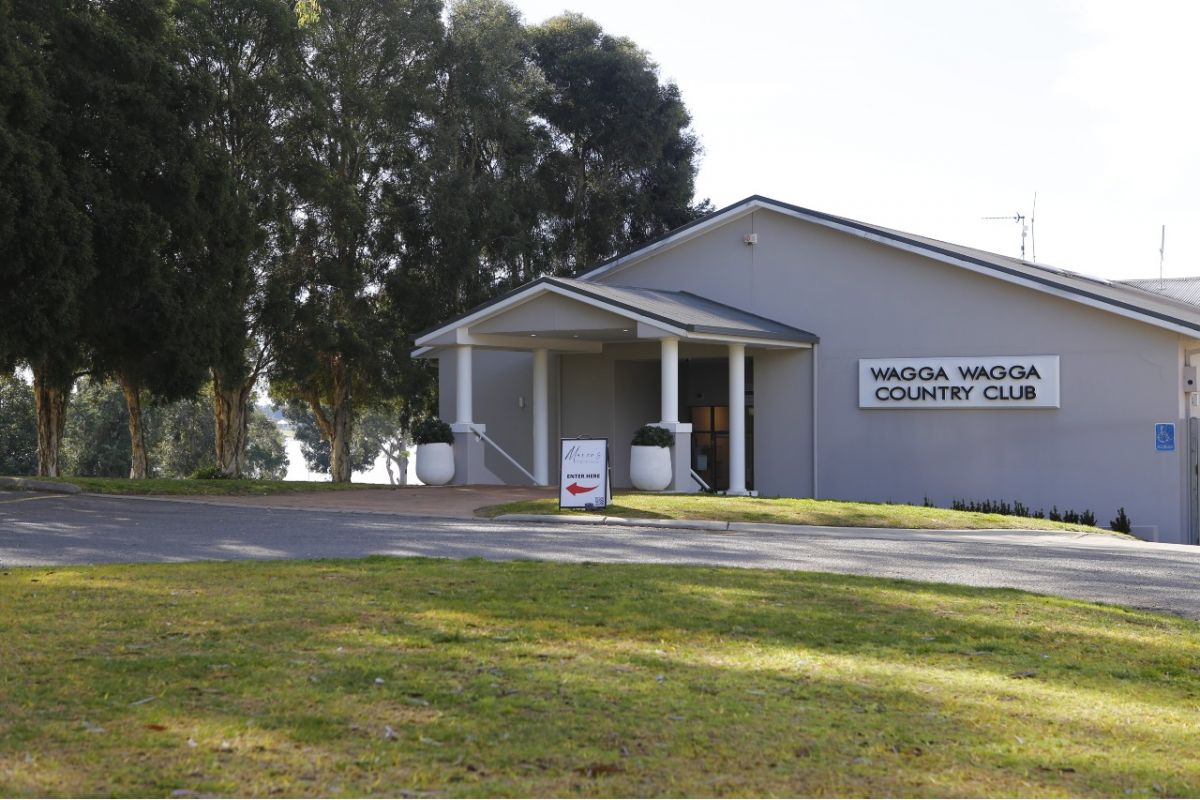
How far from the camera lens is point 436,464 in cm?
2644

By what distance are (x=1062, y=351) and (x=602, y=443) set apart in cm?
959

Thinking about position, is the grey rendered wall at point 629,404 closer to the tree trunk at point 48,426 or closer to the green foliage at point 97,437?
the tree trunk at point 48,426

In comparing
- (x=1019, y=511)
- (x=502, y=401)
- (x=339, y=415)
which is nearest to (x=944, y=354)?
(x=1019, y=511)

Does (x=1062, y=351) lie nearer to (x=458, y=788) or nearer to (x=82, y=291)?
(x=82, y=291)

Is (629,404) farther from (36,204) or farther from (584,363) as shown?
(36,204)

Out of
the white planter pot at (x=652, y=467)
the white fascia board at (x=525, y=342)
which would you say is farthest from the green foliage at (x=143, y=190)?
the white planter pot at (x=652, y=467)

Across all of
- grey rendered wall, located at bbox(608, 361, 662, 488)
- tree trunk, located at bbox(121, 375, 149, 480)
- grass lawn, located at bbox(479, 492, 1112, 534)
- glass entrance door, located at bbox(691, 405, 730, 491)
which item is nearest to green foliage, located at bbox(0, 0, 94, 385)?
tree trunk, located at bbox(121, 375, 149, 480)

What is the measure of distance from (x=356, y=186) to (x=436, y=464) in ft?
49.0

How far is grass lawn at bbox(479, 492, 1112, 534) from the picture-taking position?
1962 cm

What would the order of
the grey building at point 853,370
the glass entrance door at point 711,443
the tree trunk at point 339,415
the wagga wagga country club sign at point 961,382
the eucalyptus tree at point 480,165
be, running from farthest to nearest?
the tree trunk at point 339,415
the eucalyptus tree at point 480,165
the glass entrance door at point 711,443
the wagga wagga country club sign at point 961,382
the grey building at point 853,370

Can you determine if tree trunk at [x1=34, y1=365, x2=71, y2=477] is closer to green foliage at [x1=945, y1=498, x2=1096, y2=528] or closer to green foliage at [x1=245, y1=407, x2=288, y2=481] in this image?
green foliage at [x1=945, y1=498, x2=1096, y2=528]

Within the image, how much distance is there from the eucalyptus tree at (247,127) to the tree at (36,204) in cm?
422

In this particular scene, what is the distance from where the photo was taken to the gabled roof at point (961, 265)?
76.1 feet

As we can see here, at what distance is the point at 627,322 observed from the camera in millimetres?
24578
